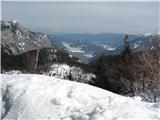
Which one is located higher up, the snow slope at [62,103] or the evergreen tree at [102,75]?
the snow slope at [62,103]

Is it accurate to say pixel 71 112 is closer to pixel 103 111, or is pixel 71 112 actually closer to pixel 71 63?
pixel 103 111

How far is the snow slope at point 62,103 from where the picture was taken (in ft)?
28.9

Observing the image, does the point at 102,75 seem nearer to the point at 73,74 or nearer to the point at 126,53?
the point at 126,53

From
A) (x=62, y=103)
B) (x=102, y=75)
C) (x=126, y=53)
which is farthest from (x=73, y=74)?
(x=62, y=103)

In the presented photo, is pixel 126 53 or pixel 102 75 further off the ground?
pixel 126 53

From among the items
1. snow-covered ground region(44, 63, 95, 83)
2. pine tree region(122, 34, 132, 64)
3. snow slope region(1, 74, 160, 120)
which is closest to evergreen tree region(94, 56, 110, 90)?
pine tree region(122, 34, 132, 64)

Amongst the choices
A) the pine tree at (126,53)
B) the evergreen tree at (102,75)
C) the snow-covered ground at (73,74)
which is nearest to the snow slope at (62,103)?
the pine tree at (126,53)

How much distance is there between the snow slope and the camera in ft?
28.9

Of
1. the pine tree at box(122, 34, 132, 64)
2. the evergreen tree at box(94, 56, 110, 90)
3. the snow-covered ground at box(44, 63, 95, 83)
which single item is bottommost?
the snow-covered ground at box(44, 63, 95, 83)

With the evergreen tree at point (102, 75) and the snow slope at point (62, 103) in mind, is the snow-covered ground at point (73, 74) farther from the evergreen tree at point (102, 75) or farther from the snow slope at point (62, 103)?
the snow slope at point (62, 103)

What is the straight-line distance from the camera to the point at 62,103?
32.4ft

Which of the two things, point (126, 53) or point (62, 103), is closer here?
point (62, 103)

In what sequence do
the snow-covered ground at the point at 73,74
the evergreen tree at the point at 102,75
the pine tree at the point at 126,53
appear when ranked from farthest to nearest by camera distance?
1. the snow-covered ground at the point at 73,74
2. the evergreen tree at the point at 102,75
3. the pine tree at the point at 126,53

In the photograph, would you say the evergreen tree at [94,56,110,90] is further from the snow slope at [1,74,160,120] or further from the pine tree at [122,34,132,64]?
the snow slope at [1,74,160,120]
